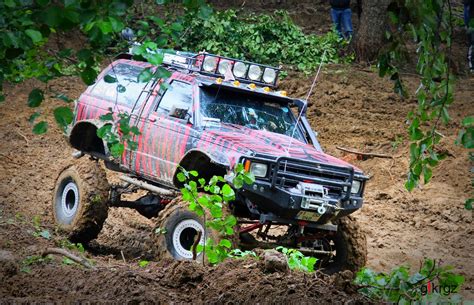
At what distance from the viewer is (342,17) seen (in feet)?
62.6

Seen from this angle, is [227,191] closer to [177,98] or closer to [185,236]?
[185,236]

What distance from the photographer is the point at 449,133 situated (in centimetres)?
1557

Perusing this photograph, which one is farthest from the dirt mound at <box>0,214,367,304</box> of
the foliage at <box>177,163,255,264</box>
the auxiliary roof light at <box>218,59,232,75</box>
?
the auxiliary roof light at <box>218,59,232,75</box>

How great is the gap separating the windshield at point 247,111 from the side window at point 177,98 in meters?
0.17

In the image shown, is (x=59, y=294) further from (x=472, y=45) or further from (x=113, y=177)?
(x=472, y=45)

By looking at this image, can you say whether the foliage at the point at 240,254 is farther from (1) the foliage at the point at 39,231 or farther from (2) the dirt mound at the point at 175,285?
(1) the foliage at the point at 39,231

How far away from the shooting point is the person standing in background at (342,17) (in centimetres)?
1880

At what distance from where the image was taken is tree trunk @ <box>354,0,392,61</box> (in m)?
17.9

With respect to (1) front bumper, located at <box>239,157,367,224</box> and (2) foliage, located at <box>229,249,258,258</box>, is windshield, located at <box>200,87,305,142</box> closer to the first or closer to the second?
(1) front bumper, located at <box>239,157,367,224</box>

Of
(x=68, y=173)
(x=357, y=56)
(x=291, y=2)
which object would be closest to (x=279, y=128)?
(x=68, y=173)

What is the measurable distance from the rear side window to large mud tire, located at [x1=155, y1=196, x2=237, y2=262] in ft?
6.41

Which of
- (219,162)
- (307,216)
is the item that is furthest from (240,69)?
(307,216)

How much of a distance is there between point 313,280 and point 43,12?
287 centimetres

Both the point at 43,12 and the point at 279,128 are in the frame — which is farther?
the point at 279,128
